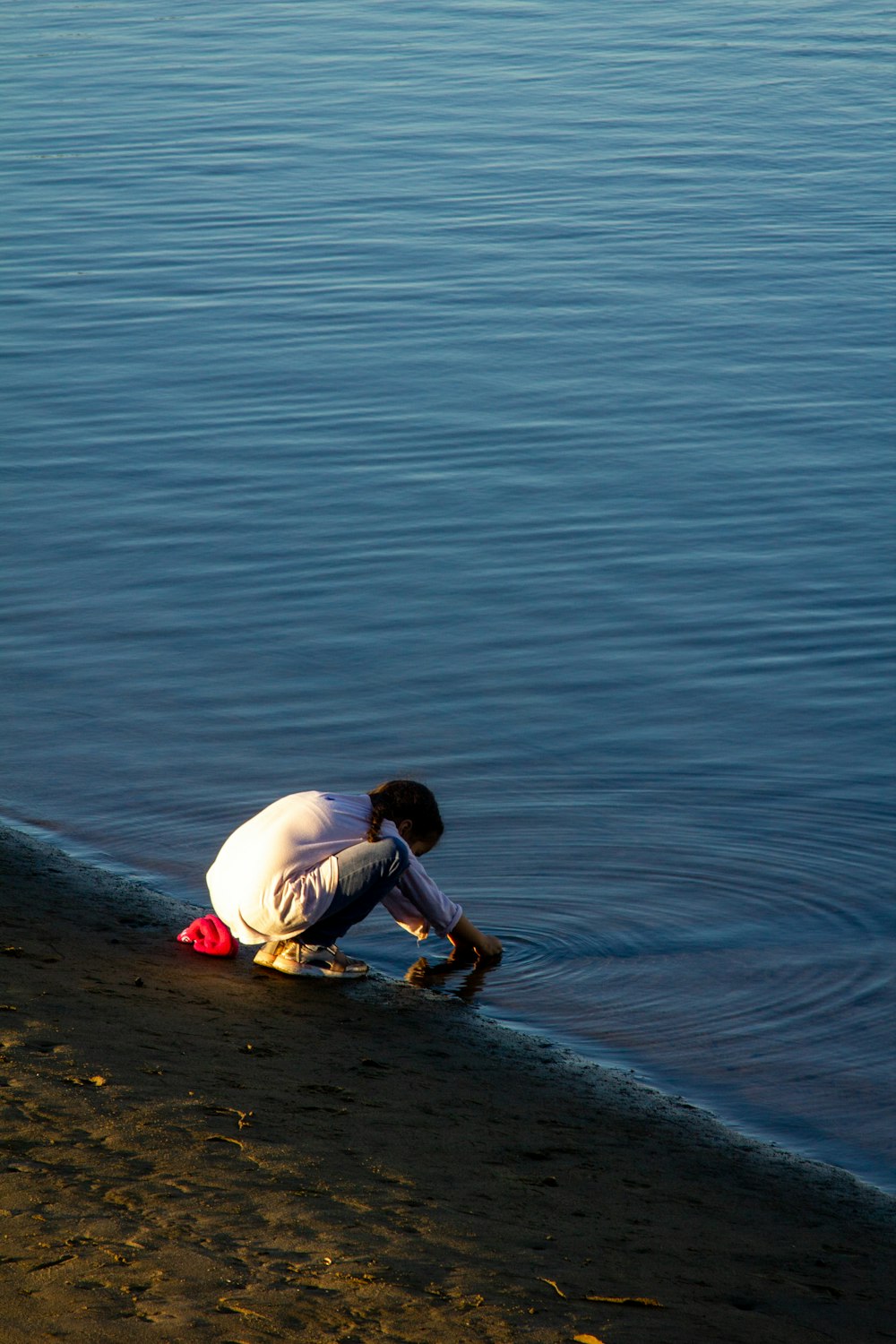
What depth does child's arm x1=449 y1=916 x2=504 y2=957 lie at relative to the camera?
237 inches

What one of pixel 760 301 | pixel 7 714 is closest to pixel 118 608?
pixel 7 714

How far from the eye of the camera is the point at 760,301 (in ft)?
50.0

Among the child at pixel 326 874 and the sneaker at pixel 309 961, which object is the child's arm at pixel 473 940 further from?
the sneaker at pixel 309 961

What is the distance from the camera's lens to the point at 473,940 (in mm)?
6102

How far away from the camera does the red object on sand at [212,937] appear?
19.6 feet

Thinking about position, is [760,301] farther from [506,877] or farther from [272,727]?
[506,877]

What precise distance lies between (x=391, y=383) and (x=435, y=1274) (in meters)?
10.5

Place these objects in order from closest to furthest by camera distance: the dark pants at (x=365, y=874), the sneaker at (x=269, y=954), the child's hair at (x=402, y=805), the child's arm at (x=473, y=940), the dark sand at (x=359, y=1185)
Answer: the dark sand at (x=359, y=1185) < the dark pants at (x=365, y=874) < the child's hair at (x=402, y=805) < the sneaker at (x=269, y=954) < the child's arm at (x=473, y=940)

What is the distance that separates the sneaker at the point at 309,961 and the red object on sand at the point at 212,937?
166mm

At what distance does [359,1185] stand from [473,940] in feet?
6.37

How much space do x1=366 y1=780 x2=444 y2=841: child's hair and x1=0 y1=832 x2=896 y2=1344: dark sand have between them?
59 centimetres

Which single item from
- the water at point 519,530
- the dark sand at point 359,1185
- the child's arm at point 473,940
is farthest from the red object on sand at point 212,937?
the child's arm at point 473,940

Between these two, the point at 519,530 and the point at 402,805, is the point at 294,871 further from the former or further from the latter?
the point at 519,530

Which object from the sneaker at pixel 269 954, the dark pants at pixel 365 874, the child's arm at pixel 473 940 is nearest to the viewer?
the dark pants at pixel 365 874
